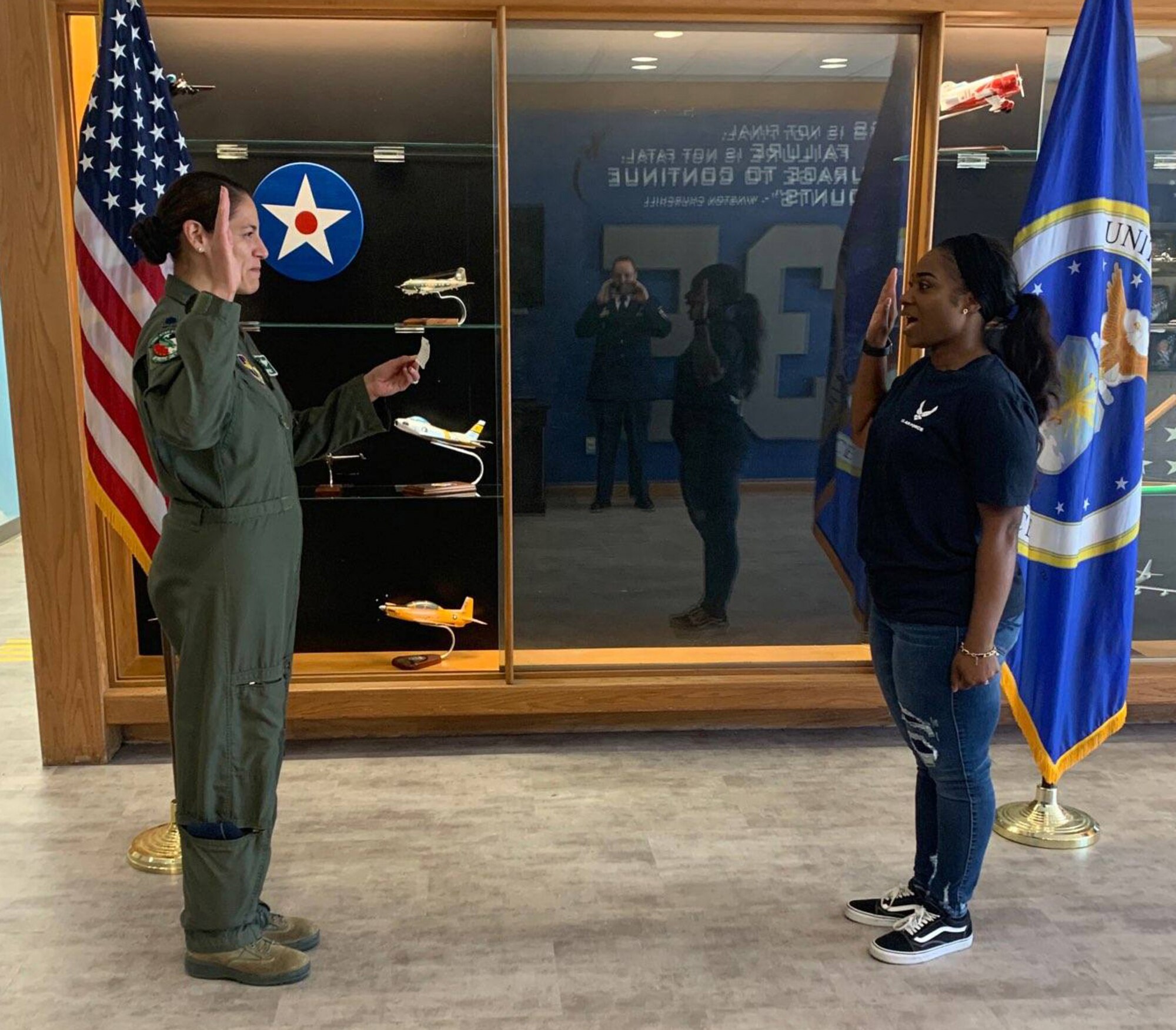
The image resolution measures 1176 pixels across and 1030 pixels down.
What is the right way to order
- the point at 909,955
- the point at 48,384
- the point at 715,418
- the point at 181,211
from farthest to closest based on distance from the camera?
1. the point at 715,418
2. the point at 48,384
3. the point at 909,955
4. the point at 181,211

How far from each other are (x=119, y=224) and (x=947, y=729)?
237 centimetres

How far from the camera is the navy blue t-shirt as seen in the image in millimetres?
2182

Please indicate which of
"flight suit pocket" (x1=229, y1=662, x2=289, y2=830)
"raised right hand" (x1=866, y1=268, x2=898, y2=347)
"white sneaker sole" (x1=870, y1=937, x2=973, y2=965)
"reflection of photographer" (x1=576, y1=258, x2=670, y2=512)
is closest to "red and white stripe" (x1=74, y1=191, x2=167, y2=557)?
"flight suit pocket" (x1=229, y1=662, x2=289, y2=830)

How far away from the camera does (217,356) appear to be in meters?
2.08

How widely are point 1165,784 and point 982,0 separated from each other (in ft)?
8.20

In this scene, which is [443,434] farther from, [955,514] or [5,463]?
[5,463]

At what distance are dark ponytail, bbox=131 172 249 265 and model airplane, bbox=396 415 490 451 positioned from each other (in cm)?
153

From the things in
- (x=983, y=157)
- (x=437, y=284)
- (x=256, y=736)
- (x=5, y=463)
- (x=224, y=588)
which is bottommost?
(x=5, y=463)

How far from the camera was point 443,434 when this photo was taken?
378 cm

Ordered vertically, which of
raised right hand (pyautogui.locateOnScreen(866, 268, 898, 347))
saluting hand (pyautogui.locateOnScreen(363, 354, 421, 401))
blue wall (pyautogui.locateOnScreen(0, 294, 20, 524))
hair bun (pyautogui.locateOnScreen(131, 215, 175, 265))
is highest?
hair bun (pyautogui.locateOnScreen(131, 215, 175, 265))

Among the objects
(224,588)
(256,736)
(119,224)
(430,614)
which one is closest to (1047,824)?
(430,614)

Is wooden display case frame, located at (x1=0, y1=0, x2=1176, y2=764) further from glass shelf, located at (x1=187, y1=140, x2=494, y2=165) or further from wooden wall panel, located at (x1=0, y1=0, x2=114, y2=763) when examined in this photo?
glass shelf, located at (x1=187, y1=140, x2=494, y2=165)

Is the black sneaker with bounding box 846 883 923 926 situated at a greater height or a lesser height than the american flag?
lesser

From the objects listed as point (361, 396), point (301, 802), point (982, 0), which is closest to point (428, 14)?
Result: point (361, 396)
